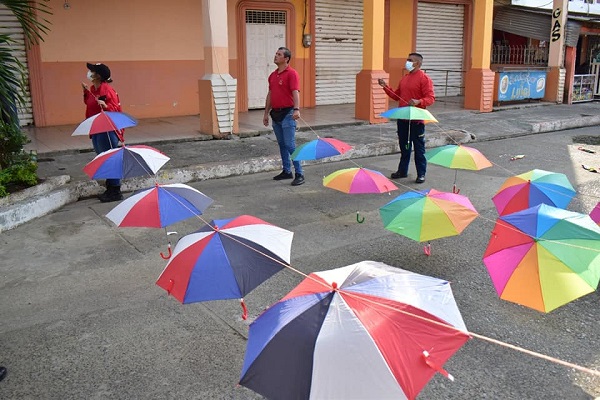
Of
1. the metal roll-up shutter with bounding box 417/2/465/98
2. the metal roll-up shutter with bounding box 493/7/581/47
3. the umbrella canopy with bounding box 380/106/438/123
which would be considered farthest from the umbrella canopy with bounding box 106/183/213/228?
the metal roll-up shutter with bounding box 493/7/581/47

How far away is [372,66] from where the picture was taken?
41.1 ft

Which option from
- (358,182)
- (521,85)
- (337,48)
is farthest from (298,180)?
(521,85)

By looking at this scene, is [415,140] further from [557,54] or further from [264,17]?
[557,54]

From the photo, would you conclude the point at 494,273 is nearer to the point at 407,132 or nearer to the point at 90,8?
the point at 407,132

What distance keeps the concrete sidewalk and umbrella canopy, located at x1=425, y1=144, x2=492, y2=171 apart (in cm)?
300

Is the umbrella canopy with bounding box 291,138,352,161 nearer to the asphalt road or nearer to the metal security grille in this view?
the asphalt road

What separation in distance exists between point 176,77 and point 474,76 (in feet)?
26.4

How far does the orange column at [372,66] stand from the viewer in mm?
12383

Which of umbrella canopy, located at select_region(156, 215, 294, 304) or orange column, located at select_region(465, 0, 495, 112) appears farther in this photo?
orange column, located at select_region(465, 0, 495, 112)

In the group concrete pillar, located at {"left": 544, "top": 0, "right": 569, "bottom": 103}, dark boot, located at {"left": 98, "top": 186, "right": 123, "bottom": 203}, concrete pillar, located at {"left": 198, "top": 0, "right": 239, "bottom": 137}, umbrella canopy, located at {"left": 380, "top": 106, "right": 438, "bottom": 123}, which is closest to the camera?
umbrella canopy, located at {"left": 380, "top": 106, "right": 438, "bottom": 123}

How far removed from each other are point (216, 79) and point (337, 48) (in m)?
6.64

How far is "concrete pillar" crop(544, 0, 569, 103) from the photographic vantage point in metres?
17.0

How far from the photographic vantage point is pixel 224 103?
10.4 metres

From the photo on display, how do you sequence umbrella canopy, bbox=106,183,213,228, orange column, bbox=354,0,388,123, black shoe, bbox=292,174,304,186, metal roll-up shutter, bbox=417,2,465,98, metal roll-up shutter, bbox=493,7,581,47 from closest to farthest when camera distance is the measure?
1. umbrella canopy, bbox=106,183,213,228
2. black shoe, bbox=292,174,304,186
3. orange column, bbox=354,0,388,123
4. metal roll-up shutter, bbox=493,7,581,47
5. metal roll-up shutter, bbox=417,2,465,98
